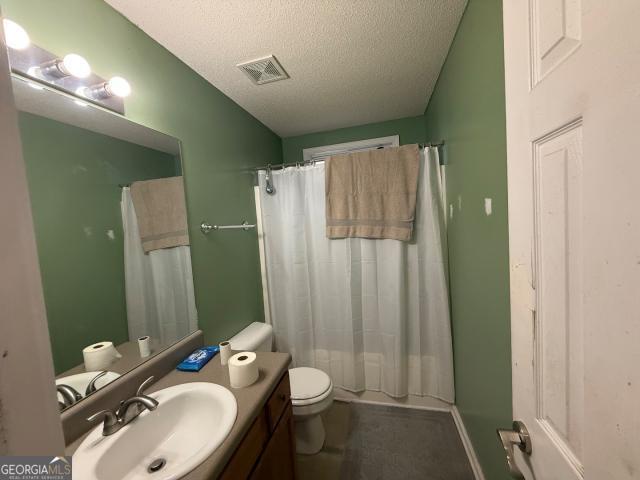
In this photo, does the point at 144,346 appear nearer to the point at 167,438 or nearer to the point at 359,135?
the point at 167,438

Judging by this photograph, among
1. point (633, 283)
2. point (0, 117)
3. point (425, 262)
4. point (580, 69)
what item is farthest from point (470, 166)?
point (0, 117)

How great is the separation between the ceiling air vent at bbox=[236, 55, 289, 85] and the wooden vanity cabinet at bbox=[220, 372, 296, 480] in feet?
5.37

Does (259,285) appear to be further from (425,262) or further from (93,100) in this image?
(93,100)

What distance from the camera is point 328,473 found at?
4.61 feet

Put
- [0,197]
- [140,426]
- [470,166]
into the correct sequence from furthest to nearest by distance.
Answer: [470,166] → [140,426] → [0,197]

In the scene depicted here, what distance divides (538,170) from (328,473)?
1.76 metres

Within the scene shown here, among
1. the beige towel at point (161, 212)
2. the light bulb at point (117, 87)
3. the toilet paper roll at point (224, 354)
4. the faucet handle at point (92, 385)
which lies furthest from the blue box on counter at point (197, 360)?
the light bulb at point (117, 87)

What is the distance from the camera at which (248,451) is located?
0.82m

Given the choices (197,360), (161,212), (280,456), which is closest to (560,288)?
(280,456)

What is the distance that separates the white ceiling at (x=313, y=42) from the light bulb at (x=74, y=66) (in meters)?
0.40

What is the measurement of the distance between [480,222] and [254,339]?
145 cm

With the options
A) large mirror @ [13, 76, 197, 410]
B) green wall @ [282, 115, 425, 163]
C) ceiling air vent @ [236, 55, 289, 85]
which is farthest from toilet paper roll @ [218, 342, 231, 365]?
green wall @ [282, 115, 425, 163]

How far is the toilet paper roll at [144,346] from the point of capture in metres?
1.04

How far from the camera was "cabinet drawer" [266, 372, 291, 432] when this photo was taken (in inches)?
38.7
